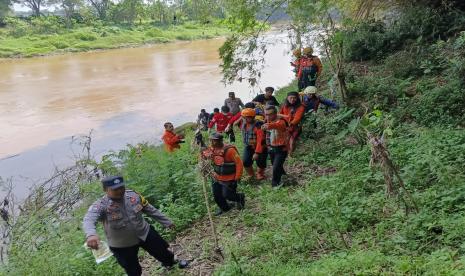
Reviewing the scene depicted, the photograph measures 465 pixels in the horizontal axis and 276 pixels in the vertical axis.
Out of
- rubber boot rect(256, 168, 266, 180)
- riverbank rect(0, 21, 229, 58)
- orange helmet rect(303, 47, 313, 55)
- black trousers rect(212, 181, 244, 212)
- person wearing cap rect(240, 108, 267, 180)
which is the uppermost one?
orange helmet rect(303, 47, 313, 55)

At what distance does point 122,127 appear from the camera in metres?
18.3

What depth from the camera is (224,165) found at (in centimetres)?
642

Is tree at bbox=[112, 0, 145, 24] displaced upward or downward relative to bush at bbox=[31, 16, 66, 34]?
upward

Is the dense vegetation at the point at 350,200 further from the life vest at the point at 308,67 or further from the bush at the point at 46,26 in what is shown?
the bush at the point at 46,26

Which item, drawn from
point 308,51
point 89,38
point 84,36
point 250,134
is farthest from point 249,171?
point 84,36

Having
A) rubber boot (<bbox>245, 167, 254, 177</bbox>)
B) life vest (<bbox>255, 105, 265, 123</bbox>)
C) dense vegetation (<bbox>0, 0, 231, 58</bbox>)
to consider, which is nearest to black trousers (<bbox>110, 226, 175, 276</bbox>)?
rubber boot (<bbox>245, 167, 254, 177</bbox>)

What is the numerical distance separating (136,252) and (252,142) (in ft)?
10.5

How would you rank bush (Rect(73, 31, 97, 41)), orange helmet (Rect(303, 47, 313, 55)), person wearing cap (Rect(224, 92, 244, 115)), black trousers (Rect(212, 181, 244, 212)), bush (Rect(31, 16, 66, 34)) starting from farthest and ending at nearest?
bush (Rect(31, 16, 66, 34))
bush (Rect(73, 31, 97, 41))
person wearing cap (Rect(224, 92, 244, 115))
orange helmet (Rect(303, 47, 313, 55))
black trousers (Rect(212, 181, 244, 212))

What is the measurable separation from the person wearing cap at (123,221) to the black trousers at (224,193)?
1572 millimetres

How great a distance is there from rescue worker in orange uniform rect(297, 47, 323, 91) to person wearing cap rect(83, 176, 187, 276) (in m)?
6.24

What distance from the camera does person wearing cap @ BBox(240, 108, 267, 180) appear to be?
7.59 meters

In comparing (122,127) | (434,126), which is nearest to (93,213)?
(434,126)

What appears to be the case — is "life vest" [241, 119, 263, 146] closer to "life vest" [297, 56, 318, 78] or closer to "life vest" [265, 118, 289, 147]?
"life vest" [265, 118, 289, 147]

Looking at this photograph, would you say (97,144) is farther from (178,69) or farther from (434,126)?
(178,69)
